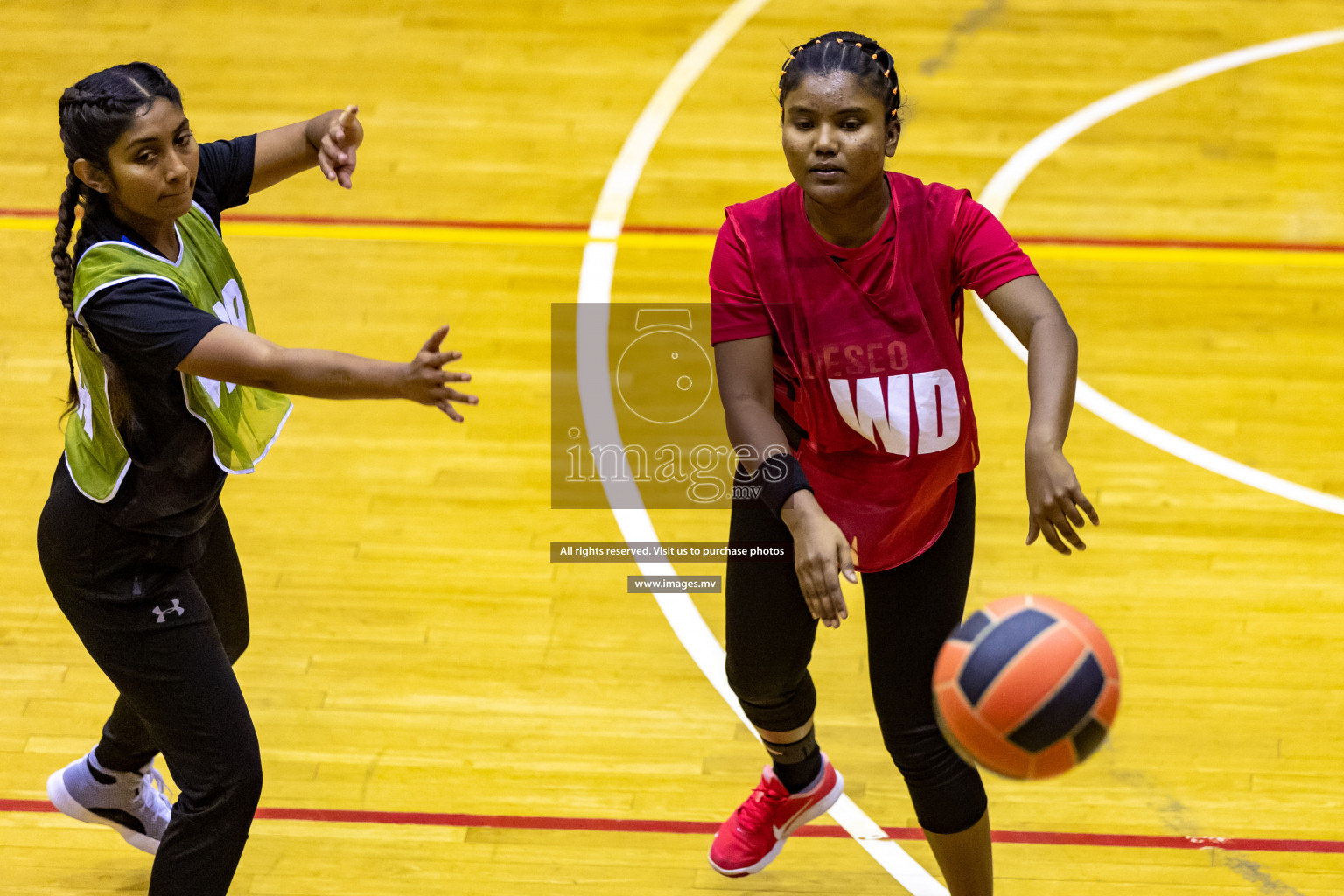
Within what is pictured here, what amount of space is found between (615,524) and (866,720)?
1085mm

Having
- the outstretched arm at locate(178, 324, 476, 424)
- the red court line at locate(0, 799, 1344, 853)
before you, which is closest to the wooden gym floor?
the red court line at locate(0, 799, 1344, 853)

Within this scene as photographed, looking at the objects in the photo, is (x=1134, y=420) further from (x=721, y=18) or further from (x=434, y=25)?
(x=434, y=25)

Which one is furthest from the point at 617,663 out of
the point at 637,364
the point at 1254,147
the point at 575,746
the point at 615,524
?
the point at 1254,147

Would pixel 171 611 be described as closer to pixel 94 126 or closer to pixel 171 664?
pixel 171 664

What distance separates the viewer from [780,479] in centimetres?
253

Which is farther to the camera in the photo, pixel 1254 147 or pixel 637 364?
pixel 1254 147

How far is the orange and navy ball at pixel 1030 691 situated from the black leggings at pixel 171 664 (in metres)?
1.37

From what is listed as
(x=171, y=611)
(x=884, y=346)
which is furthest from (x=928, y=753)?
(x=171, y=611)

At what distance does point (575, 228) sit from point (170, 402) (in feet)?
10.5

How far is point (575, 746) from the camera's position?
367 cm

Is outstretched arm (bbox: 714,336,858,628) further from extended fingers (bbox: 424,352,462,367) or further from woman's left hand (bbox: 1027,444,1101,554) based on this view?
extended fingers (bbox: 424,352,462,367)

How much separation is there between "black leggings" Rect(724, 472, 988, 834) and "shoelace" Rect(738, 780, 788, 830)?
1.87ft

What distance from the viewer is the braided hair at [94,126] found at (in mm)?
2420

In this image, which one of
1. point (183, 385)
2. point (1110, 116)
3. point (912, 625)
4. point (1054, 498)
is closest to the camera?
point (1054, 498)
